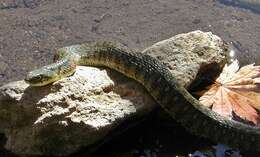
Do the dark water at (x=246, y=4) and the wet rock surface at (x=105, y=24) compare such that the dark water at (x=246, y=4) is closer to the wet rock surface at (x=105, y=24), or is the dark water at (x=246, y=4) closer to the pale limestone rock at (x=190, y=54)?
the wet rock surface at (x=105, y=24)

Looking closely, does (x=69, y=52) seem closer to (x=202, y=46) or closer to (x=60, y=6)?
(x=202, y=46)

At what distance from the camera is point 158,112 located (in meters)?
6.09

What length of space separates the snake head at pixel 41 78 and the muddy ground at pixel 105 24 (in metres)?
3.24

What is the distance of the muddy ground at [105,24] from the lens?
30.8ft

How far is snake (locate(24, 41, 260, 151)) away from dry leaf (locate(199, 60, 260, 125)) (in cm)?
27

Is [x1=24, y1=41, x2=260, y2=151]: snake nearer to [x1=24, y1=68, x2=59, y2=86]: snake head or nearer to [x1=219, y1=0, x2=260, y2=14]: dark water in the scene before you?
[x1=24, y1=68, x2=59, y2=86]: snake head

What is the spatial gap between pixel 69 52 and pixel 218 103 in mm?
1803

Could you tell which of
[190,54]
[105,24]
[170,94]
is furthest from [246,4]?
[170,94]

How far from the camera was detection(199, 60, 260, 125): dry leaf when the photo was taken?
6074 mm

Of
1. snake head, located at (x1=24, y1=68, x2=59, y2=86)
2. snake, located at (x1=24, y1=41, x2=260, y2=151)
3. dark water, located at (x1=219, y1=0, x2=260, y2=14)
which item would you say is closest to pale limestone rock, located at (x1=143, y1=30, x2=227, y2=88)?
snake, located at (x1=24, y1=41, x2=260, y2=151)

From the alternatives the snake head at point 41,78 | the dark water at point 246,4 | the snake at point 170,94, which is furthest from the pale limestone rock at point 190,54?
the dark water at point 246,4

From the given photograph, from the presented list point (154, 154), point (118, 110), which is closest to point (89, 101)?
point (118, 110)

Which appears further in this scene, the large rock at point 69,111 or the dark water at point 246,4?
the dark water at point 246,4

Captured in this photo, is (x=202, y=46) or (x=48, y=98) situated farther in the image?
(x=202, y=46)
